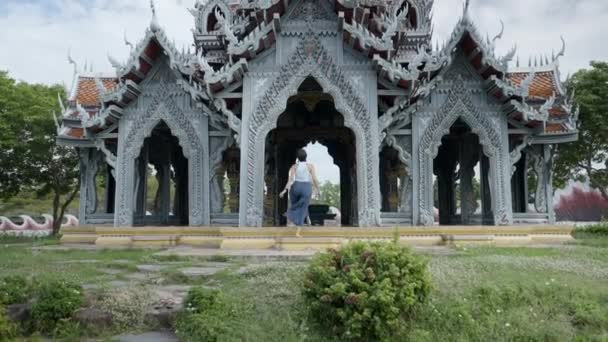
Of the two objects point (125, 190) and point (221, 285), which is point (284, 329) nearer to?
point (221, 285)

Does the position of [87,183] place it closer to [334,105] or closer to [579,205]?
[334,105]

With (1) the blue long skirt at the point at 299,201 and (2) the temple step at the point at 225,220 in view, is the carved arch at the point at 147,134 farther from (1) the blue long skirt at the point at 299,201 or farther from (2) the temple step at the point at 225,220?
(1) the blue long skirt at the point at 299,201

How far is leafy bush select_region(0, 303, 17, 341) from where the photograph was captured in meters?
3.85

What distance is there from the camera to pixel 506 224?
10.2 meters

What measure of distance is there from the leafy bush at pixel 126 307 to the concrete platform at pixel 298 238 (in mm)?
4042

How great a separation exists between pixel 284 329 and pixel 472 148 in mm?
10128

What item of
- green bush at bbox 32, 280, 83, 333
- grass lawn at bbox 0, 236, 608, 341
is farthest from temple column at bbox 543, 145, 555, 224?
green bush at bbox 32, 280, 83, 333

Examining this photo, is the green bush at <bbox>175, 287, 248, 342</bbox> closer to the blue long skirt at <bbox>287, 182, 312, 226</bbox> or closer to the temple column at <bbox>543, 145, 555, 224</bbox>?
the blue long skirt at <bbox>287, 182, 312, 226</bbox>

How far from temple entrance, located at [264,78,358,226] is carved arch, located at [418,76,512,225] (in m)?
3.10

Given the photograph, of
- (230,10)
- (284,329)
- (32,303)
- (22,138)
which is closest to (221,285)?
(284,329)

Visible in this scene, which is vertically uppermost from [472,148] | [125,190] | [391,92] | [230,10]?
[230,10]

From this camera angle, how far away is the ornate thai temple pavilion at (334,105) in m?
9.76

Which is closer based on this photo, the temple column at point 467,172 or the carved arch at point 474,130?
the carved arch at point 474,130

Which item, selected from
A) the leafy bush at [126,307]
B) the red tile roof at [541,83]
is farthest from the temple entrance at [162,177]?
the red tile roof at [541,83]
